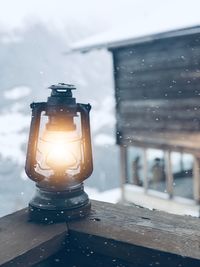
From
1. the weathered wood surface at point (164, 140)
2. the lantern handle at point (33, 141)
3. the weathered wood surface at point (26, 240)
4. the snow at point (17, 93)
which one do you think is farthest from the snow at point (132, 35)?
the snow at point (17, 93)

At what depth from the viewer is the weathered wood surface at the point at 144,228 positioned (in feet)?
5.49

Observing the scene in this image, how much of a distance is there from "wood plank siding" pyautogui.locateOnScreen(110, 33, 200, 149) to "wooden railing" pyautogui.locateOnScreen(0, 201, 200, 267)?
790cm

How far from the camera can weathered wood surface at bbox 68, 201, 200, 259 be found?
65.9 inches

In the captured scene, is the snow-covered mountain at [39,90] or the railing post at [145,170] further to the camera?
the snow-covered mountain at [39,90]

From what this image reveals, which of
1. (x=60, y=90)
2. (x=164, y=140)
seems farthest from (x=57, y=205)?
(x=164, y=140)

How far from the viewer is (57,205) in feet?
6.45

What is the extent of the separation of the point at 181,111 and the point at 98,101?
40.3 meters

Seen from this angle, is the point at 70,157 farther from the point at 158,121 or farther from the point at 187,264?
the point at 158,121

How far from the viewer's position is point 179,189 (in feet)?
38.8

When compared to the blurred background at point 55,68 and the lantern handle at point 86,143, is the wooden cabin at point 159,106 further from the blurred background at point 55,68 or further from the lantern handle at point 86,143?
the lantern handle at point 86,143

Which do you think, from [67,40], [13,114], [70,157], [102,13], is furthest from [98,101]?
[70,157]

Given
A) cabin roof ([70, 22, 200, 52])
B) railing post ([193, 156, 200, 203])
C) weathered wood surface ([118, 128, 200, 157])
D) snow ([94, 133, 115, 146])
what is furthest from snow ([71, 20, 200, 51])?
snow ([94, 133, 115, 146])

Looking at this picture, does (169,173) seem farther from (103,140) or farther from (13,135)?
(13,135)

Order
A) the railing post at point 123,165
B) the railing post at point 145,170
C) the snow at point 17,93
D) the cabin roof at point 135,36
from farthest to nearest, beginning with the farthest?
the snow at point 17,93 < the railing post at point 123,165 < the railing post at point 145,170 < the cabin roof at point 135,36
